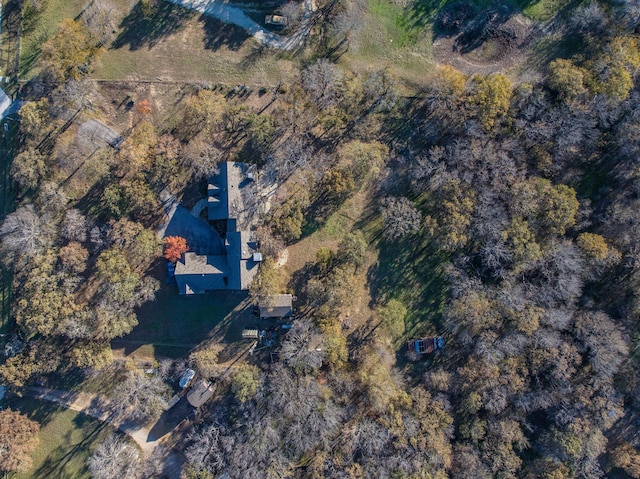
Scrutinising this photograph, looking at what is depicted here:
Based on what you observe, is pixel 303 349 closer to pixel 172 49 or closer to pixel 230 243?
pixel 230 243

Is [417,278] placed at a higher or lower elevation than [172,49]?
lower

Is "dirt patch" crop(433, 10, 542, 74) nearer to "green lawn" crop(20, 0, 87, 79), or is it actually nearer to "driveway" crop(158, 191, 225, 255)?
"driveway" crop(158, 191, 225, 255)

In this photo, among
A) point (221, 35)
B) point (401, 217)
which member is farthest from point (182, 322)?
point (221, 35)

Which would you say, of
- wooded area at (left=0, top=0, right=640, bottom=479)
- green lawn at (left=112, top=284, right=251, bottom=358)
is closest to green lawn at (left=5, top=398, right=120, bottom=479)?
wooded area at (left=0, top=0, right=640, bottom=479)

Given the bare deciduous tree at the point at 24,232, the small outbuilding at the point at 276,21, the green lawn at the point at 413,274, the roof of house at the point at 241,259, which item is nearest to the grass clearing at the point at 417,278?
the green lawn at the point at 413,274

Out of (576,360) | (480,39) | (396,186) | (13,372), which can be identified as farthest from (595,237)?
(13,372)

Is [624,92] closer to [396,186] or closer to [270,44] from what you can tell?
[396,186]
